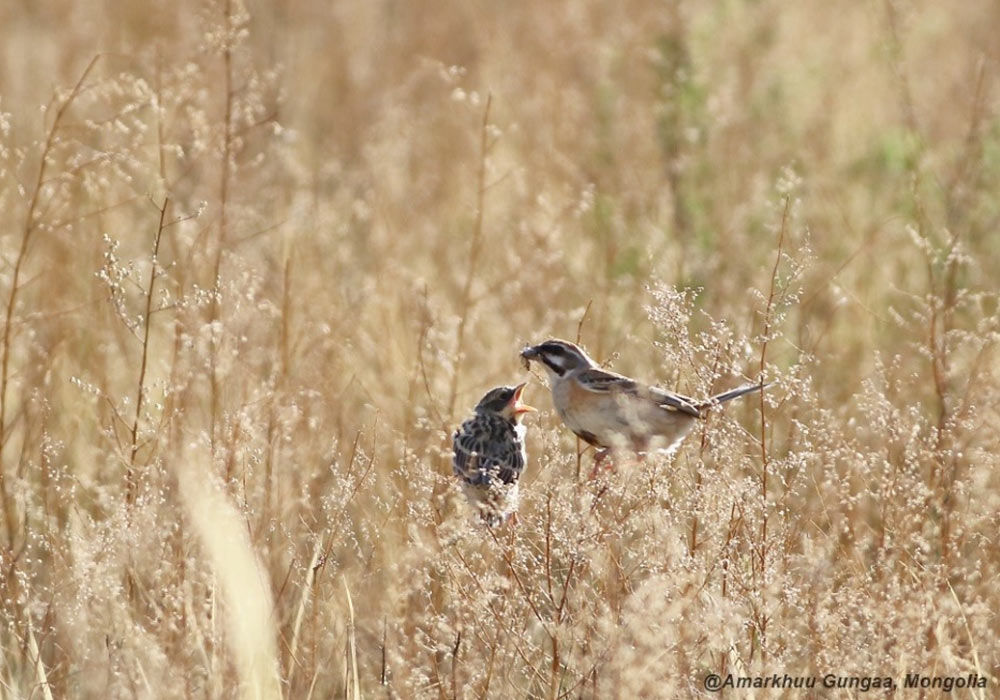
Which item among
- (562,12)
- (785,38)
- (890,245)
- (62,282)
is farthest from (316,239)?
(785,38)

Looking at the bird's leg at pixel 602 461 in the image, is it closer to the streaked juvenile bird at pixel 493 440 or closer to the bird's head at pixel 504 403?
the streaked juvenile bird at pixel 493 440

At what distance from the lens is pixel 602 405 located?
18.0ft

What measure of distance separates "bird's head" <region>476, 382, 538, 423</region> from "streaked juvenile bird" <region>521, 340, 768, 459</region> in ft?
0.64

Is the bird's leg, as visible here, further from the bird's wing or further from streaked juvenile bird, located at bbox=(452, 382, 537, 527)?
streaked juvenile bird, located at bbox=(452, 382, 537, 527)

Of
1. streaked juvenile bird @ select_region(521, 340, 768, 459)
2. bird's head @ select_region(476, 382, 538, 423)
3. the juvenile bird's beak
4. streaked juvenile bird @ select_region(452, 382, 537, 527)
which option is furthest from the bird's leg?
bird's head @ select_region(476, 382, 538, 423)

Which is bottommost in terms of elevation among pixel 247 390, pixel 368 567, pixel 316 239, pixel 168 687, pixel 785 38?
pixel 168 687

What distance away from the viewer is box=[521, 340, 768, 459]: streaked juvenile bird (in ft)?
17.5

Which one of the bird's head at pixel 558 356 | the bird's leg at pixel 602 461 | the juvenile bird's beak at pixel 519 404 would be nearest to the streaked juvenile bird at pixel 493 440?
the juvenile bird's beak at pixel 519 404

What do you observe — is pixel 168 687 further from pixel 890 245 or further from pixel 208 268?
pixel 890 245

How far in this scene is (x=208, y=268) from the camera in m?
6.54

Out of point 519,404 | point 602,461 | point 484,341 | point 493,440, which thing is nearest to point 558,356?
point 519,404

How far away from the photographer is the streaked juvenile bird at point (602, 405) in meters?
5.35

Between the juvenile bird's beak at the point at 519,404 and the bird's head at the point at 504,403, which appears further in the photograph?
the bird's head at the point at 504,403

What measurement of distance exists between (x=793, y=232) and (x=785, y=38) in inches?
127
